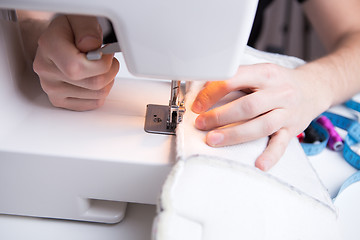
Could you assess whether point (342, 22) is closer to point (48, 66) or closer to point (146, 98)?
point (146, 98)

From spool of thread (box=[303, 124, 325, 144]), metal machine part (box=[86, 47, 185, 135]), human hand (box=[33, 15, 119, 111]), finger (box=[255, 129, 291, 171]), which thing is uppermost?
human hand (box=[33, 15, 119, 111])

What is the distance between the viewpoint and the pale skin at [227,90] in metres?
0.54

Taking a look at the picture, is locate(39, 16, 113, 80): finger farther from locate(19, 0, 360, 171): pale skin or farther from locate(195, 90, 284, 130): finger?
locate(195, 90, 284, 130): finger

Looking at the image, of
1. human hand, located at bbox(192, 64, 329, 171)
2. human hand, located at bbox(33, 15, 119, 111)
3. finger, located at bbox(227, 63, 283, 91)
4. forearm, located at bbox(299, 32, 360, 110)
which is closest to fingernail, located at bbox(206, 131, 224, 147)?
human hand, located at bbox(192, 64, 329, 171)

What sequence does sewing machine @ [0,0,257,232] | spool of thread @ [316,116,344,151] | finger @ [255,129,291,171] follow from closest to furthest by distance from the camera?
sewing machine @ [0,0,257,232] < finger @ [255,129,291,171] < spool of thread @ [316,116,344,151]

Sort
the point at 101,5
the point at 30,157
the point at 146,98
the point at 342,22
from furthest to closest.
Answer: the point at 342,22 → the point at 146,98 → the point at 30,157 → the point at 101,5

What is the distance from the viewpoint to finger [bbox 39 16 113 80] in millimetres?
525

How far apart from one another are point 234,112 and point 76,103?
311mm

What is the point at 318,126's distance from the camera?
866mm

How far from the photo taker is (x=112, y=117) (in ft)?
2.16

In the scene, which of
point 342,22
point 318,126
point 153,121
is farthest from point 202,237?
point 342,22

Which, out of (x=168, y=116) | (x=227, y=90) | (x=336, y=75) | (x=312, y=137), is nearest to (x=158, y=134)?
(x=168, y=116)

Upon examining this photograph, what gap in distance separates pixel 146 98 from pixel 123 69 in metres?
0.24

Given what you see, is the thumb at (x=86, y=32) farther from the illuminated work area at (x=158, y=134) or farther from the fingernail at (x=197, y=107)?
the fingernail at (x=197, y=107)
